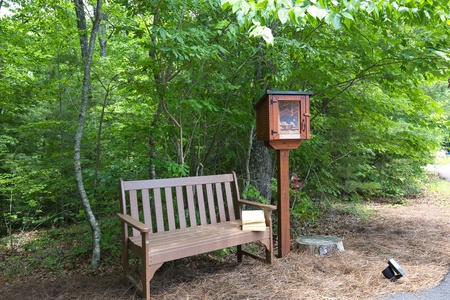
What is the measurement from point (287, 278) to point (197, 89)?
2231 millimetres

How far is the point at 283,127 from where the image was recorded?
383 centimetres

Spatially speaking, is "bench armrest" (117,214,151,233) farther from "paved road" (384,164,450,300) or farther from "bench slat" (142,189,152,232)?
"paved road" (384,164,450,300)

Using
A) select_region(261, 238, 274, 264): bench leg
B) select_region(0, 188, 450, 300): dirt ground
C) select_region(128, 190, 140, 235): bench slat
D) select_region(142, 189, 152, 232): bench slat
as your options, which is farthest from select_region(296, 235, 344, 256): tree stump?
select_region(128, 190, 140, 235): bench slat

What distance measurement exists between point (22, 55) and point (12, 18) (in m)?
1.71

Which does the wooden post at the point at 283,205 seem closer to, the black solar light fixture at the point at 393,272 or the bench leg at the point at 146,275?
the black solar light fixture at the point at 393,272

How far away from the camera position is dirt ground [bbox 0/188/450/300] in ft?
9.77

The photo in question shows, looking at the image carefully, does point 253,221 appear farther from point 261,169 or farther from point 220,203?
point 261,169

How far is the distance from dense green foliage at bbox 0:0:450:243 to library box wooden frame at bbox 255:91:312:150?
28 cm

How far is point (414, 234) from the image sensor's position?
4.93 m

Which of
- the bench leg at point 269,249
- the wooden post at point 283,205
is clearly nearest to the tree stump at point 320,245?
the wooden post at point 283,205

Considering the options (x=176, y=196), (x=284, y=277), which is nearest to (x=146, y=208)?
(x=176, y=196)

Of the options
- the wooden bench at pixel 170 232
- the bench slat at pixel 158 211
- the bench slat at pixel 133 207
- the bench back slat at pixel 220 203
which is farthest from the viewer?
the bench back slat at pixel 220 203

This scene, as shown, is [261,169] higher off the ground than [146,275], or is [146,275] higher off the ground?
[261,169]

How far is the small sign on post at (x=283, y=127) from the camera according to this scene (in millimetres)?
3734
